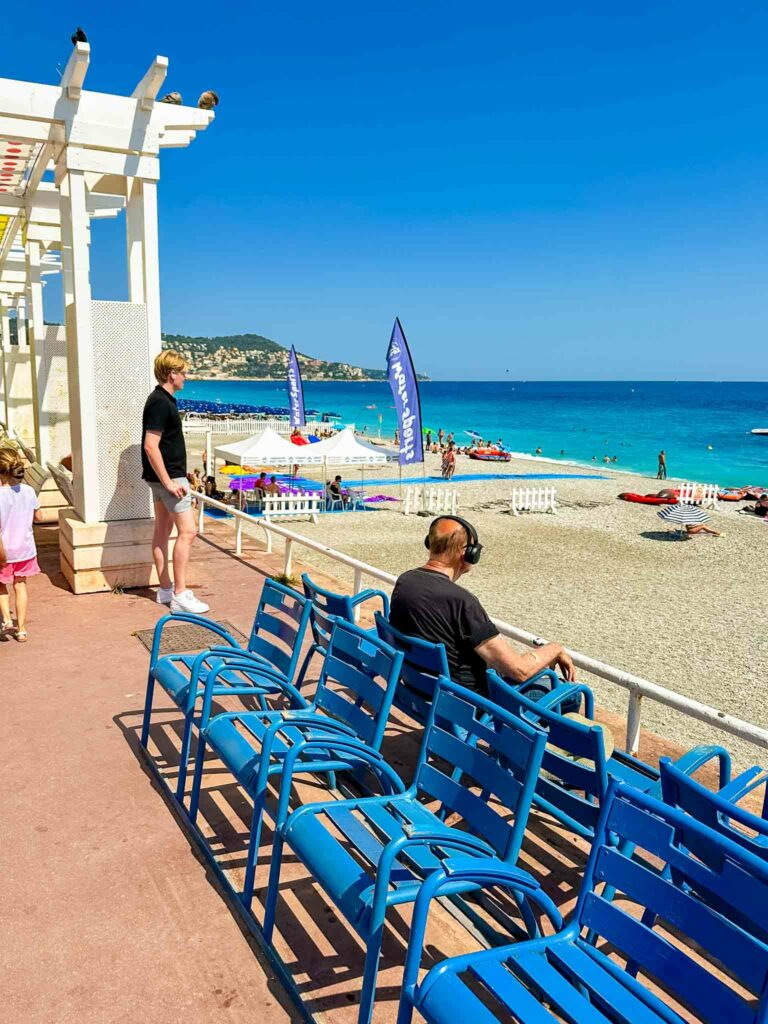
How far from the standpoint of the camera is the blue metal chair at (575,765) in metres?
2.50

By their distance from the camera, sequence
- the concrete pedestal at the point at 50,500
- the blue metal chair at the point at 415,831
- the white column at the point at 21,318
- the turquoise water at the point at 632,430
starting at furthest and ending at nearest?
1. the turquoise water at the point at 632,430
2. the white column at the point at 21,318
3. the concrete pedestal at the point at 50,500
4. the blue metal chair at the point at 415,831

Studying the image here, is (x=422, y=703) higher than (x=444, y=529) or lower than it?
lower

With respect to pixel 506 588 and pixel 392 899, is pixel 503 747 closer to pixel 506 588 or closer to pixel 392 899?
pixel 392 899

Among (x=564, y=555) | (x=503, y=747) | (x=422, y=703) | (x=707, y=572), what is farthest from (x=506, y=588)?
(x=503, y=747)

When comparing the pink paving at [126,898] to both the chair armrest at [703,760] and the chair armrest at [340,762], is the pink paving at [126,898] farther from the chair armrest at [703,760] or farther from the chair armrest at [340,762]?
the chair armrest at [703,760]

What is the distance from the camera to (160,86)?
624 cm

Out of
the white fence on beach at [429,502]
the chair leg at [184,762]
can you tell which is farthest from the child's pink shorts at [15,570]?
the white fence on beach at [429,502]

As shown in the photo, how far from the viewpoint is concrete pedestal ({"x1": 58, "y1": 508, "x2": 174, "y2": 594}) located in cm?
668

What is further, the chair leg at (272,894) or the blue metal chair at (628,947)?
the chair leg at (272,894)

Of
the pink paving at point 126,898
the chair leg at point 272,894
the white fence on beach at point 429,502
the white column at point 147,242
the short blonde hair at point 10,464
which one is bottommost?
the white fence on beach at point 429,502

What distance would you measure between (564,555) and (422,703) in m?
12.9

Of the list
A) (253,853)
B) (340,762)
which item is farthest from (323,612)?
(253,853)

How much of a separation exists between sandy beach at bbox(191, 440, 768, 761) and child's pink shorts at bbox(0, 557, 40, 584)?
17.8ft

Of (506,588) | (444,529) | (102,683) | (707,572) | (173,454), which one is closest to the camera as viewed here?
(444,529)
